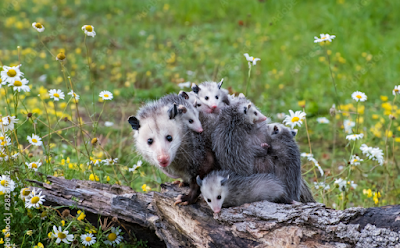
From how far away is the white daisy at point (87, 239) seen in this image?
2.32m

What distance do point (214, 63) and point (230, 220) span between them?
411 centimetres

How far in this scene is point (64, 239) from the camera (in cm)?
227

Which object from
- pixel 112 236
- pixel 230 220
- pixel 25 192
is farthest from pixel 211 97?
pixel 25 192

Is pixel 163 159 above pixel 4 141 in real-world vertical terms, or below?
below

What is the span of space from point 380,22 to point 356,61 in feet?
4.38

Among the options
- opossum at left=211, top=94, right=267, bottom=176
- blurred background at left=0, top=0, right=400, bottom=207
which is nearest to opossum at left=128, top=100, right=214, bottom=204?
opossum at left=211, top=94, right=267, bottom=176

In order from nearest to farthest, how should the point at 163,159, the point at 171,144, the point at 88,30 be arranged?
the point at 163,159
the point at 171,144
the point at 88,30

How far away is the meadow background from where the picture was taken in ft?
13.3

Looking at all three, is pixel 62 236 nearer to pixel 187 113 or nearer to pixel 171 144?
pixel 171 144

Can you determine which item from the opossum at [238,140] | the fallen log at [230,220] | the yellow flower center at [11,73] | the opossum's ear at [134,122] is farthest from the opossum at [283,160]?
the yellow flower center at [11,73]

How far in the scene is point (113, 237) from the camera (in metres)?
2.43

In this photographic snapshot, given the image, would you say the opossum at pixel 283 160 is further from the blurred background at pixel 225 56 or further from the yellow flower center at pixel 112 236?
the blurred background at pixel 225 56

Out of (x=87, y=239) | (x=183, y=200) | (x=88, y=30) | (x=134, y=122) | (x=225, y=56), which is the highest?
(x=225, y=56)

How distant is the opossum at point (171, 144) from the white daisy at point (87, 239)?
0.55 metres
